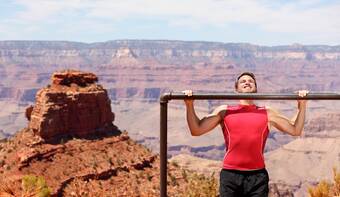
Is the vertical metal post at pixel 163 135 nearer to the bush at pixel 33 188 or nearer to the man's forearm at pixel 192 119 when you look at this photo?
the man's forearm at pixel 192 119

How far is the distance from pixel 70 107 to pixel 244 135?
3899 cm

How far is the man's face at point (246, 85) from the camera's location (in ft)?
16.3

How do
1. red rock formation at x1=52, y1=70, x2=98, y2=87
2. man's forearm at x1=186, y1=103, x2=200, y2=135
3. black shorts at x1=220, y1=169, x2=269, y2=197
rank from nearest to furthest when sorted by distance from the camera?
man's forearm at x1=186, y1=103, x2=200, y2=135 → black shorts at x1=220, y1=169, x2=269, y2=197 → red rock formation at x1=52, y1=70, x2=98, y2=87

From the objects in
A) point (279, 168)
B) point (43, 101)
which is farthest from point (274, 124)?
point (279, 168)

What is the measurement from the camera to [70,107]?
42.8 meters

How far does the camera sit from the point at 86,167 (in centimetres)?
3922

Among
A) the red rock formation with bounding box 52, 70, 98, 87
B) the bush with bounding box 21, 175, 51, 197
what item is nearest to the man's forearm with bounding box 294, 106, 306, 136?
the bush with bounding box 21, 175, 51, 197

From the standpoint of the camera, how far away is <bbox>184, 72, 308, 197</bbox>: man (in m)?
4.75

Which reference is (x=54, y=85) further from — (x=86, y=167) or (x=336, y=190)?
(x=336, y=190)

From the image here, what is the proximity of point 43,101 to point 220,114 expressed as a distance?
1501 inches

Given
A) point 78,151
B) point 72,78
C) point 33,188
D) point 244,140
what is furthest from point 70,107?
point 244,140

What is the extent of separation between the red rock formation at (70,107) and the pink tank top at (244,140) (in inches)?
1478

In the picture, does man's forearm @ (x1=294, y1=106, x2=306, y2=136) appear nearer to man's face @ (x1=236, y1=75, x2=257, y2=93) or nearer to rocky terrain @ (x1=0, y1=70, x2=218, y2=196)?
man's face @ (x1=236, y1=75, x2=257, y2=93)

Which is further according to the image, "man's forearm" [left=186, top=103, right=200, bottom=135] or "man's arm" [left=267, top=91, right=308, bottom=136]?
"man's arm" [left=267, top=91, right=308, bottom=136]
